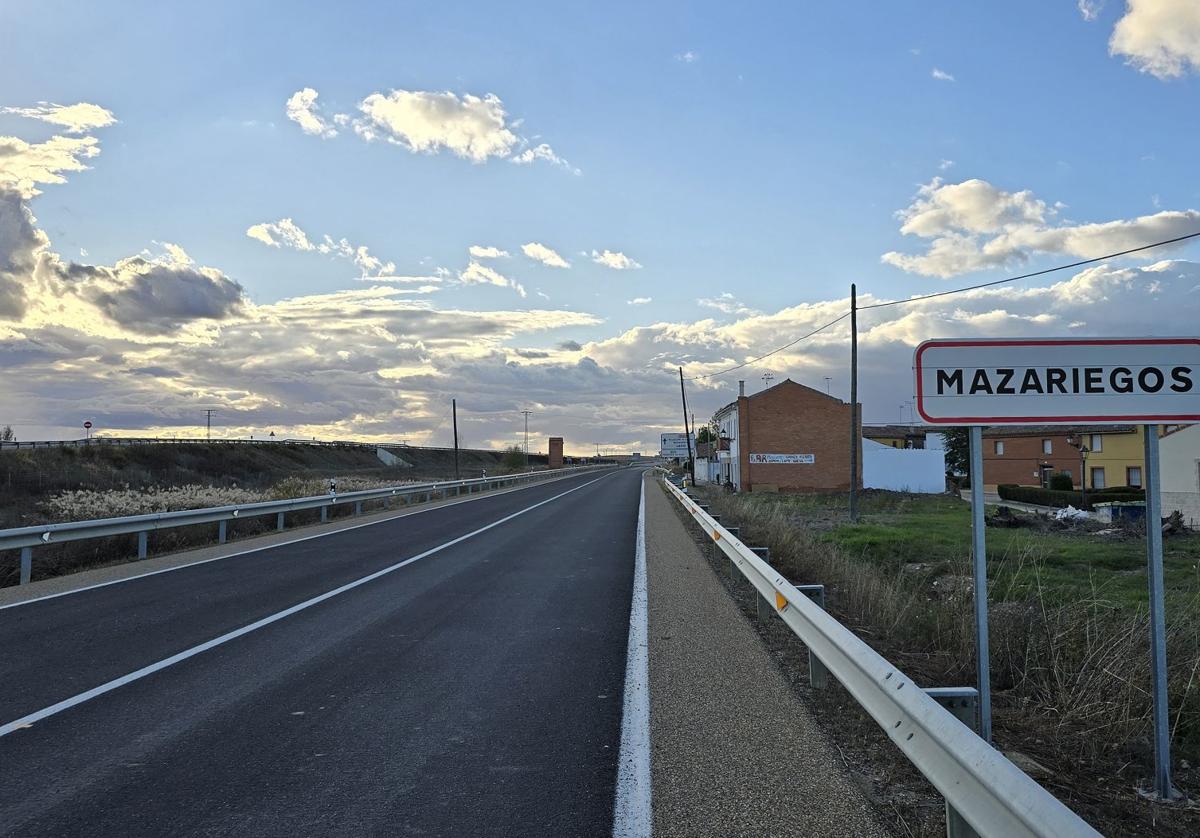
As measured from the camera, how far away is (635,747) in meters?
5.02

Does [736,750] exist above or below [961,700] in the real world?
below

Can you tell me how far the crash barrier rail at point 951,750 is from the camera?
273 centimetres

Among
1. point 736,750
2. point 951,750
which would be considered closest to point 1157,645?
point 951,750

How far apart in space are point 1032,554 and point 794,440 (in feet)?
167

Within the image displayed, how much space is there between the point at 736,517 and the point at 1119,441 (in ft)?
151

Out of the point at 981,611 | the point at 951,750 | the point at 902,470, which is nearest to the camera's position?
the point at 951,750

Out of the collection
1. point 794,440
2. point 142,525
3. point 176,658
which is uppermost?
point 794,440

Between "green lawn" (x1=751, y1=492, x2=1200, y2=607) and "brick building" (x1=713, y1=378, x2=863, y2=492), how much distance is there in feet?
83.8

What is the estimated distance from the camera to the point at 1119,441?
56875 millimetres

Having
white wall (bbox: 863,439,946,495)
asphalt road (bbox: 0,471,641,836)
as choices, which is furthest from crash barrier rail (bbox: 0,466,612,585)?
white wall (bbox: 863,439,946,495)

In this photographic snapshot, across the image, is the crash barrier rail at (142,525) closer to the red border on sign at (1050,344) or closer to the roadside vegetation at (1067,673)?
the roadside vegetation at (1067,673)

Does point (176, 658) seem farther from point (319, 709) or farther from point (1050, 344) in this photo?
point (1050, 344)

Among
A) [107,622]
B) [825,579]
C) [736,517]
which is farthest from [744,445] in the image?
[107,622]

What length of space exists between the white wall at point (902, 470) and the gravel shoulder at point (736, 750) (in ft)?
196
